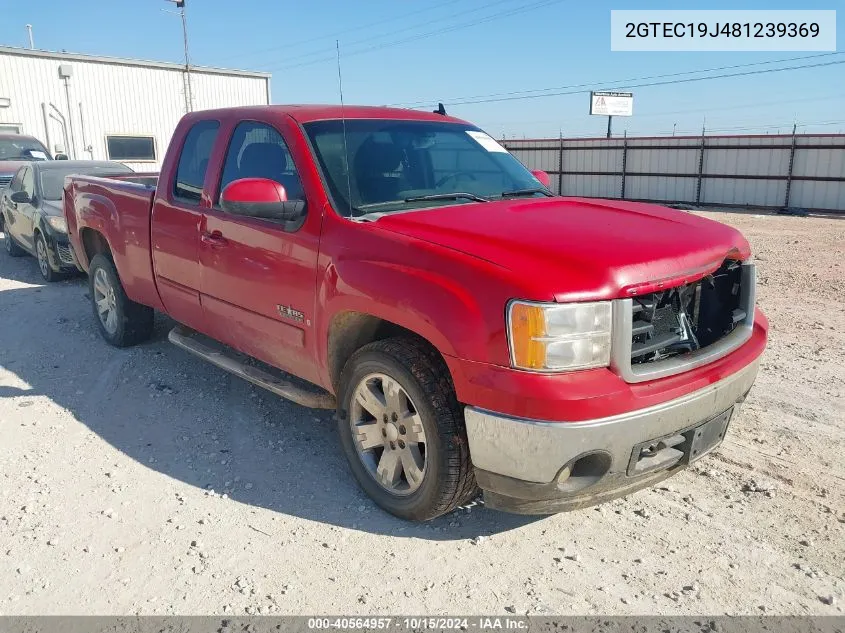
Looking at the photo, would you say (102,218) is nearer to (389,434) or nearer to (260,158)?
(260,158)

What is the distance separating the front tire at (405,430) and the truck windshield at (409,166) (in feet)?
2.64

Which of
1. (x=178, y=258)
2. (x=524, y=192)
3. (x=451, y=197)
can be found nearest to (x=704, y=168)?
(x=524, y=192)

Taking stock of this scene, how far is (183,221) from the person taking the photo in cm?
435

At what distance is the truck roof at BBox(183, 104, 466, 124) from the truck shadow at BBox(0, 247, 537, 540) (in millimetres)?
1889

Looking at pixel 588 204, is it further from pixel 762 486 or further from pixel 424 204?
pixel 762 486

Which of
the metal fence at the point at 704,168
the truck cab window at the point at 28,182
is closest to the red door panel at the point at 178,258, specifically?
the truck cab window at the point at 28,182

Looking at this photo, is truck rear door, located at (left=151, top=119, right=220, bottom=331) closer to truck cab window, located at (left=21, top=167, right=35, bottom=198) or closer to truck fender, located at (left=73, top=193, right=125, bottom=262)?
truck fender, located at (left=73, top=193, right=125, bottom=262)

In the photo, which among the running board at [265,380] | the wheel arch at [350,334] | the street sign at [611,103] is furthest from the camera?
the street sign at [611,103]

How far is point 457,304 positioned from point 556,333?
0.40m

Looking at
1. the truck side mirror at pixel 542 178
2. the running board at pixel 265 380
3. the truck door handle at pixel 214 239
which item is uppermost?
the truck side mirror at pixel 542 178

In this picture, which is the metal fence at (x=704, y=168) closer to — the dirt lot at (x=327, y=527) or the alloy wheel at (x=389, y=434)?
the dirt lot at (x=327, y=527)

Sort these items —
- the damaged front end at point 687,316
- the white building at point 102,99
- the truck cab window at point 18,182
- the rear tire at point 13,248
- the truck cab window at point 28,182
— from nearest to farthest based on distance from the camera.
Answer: the damaged front end at point 687,316, the truck cab window at point 28,182, the truck cab window at point 18,182, the rear tire at point 13,248, the white building at point 102,99

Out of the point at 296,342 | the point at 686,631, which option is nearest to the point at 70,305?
the point at 296,342

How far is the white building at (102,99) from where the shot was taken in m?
20.4
